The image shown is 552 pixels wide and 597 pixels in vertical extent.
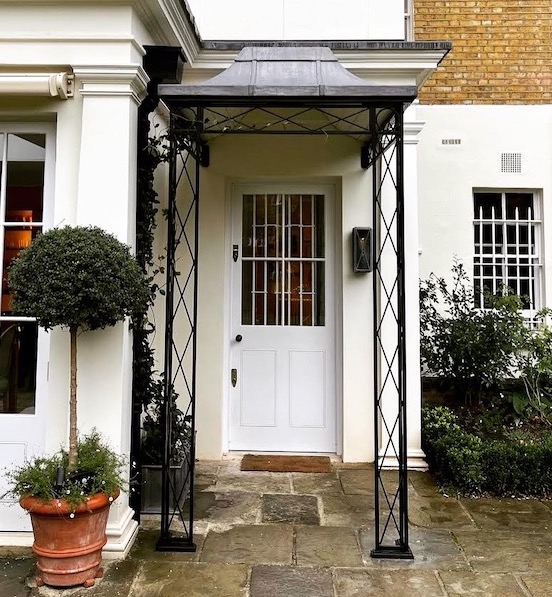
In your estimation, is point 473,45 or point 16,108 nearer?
point 16,108

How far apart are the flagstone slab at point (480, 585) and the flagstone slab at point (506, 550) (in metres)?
0.08

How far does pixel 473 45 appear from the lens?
5668 mm

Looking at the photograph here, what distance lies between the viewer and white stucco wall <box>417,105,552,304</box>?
5441mm

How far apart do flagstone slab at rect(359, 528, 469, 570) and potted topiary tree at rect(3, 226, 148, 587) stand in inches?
58.6

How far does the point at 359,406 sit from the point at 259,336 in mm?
1088

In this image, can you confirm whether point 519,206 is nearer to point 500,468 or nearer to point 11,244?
point 500,468

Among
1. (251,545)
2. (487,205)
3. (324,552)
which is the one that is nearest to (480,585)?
(324,552)

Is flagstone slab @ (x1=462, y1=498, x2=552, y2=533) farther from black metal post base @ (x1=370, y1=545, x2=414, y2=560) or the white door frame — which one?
A: the white door frame

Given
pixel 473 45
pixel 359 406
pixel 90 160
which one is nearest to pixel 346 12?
pixel 473 45

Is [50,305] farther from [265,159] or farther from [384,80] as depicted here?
[384,80]

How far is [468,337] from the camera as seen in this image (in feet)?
15.4

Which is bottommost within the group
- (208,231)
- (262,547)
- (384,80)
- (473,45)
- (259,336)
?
(262,547)

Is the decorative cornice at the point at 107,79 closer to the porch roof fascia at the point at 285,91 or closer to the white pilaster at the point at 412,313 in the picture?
the porch roof fascia at the point at 285,91

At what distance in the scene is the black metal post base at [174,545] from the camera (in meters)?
2.87
